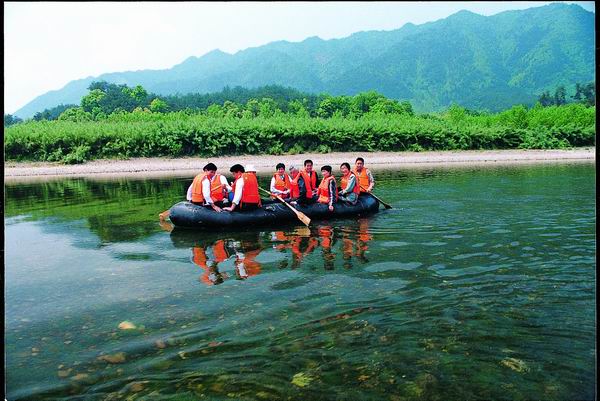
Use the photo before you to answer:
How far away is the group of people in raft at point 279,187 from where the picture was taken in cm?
1117

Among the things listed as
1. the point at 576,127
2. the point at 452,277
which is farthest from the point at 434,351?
the point at 576,127

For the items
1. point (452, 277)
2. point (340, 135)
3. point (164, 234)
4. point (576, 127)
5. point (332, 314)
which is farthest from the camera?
point (576, 127)

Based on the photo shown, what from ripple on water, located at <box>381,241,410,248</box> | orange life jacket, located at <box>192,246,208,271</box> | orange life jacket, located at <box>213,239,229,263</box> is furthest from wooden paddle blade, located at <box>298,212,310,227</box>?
orange life jacket, located at <box>192,246,208,271</box>

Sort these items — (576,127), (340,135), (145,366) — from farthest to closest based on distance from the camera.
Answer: (576,127) → (340,135) → (145,366)

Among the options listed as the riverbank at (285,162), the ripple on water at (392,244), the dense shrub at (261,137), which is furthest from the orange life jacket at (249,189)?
the dense shrub at (261,137)

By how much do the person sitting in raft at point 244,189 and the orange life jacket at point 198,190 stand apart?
573 millimetres

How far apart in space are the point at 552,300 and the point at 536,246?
119 inches

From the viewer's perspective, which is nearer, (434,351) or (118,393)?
(118,393)

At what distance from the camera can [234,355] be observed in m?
5.19

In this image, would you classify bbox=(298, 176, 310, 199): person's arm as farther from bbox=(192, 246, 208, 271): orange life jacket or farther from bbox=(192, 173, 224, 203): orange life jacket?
bbox=(192, 246, 208, 271): orange life jacket

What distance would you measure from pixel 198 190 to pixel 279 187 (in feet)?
→ 6.87

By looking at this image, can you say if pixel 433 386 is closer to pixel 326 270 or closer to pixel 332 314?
pixel 332 314

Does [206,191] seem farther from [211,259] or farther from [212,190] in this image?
[211,259]

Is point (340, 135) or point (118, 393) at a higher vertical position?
point (340, 135)
